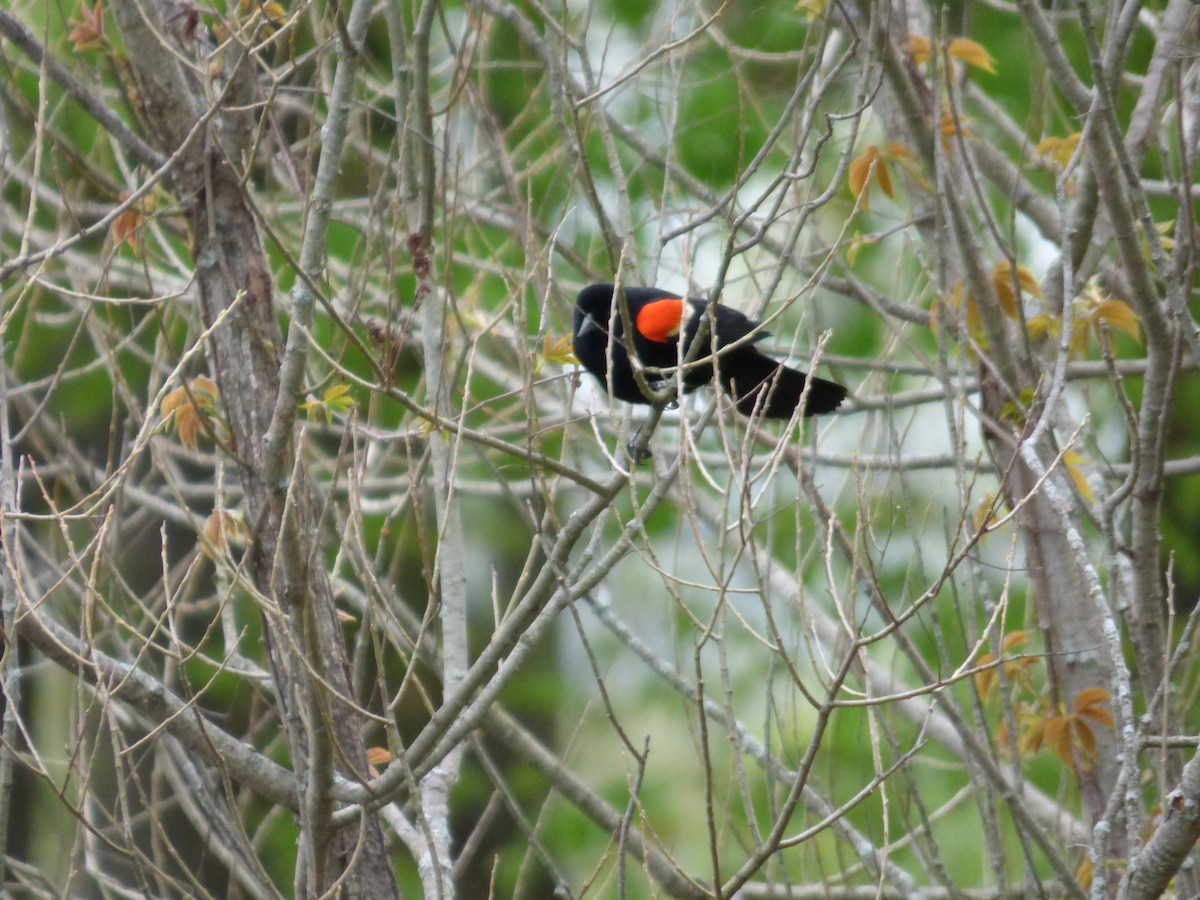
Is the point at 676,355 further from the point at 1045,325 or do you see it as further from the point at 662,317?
the point at 1045,325

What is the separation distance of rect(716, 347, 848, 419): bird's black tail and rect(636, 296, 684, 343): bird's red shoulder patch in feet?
0.72

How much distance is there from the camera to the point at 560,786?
3.40m

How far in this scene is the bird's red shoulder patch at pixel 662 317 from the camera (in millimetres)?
4348

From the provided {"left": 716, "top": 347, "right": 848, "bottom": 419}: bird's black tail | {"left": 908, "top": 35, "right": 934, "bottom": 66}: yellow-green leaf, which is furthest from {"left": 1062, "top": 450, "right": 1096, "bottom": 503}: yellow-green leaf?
{"left": 908, "top": 35, "right": 934, "bottom": 66}: yellow-green leaf

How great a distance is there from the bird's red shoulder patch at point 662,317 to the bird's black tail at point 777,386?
0.22 meters

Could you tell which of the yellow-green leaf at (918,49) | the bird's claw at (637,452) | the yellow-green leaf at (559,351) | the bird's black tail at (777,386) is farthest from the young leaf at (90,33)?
the yellow-green leaf at (918,49)

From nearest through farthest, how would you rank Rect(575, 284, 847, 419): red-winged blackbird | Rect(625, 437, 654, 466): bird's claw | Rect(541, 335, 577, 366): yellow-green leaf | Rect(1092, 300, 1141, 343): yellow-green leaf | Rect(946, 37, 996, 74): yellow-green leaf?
Rect(541, 335, 577, 366): yellow-green leaf → Rect(1092, 300, 1141, 343): yellow-green leaf → Rect(946, 37, 996, 74): yellow-green leaf → Rect(625, 437, 654, 466): bird's claw → Rect(575, 284, 847, 419): red-winged blackbird

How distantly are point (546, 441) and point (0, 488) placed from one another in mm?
4351

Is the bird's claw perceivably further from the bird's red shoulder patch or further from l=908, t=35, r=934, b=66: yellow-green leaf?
l=908, t=35, r=934, b=66: yellow-green leaf

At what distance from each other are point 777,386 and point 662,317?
29.4 inches

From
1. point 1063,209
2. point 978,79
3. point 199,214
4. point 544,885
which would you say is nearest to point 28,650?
point 544,885

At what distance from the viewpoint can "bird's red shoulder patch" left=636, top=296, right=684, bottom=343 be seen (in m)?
4.35

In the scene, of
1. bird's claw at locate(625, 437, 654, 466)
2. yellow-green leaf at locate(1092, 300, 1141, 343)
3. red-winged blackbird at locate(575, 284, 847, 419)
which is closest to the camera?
yellow-green leaf at locate(1092, 300, 1141, 343)

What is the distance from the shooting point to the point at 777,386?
3750 millimetres
